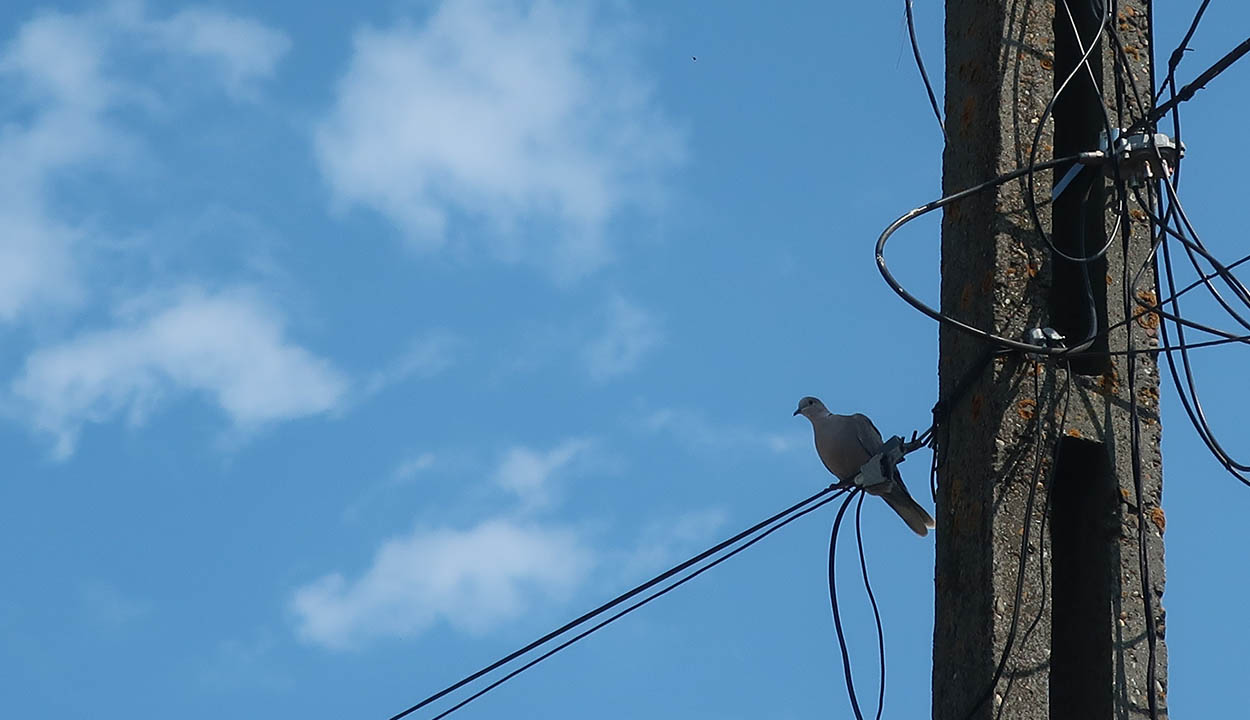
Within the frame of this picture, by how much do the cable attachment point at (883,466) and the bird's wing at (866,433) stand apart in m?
1.33

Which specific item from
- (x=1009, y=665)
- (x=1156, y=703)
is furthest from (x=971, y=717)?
(x=1156, y=703)

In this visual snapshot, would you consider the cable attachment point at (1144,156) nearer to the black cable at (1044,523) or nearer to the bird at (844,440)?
the black cable at (1044,523)

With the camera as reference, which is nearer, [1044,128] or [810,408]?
[1044,128]

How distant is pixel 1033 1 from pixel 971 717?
6.95ft

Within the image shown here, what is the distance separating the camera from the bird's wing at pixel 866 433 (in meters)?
6.88

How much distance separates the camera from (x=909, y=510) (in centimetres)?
602

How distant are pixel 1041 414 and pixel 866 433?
2188 millimetres

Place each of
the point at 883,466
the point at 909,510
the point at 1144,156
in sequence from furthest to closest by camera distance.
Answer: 1. the point at 909,510
2. the point at 883,466
3. the point at 1144,156

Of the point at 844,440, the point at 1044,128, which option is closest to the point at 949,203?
the point at 1044,128

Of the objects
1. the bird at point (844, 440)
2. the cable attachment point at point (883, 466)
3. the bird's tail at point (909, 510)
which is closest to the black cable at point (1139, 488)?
the cable attachment point at point (883, 466)

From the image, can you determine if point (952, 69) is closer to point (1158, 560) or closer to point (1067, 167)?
point (1067, 167)

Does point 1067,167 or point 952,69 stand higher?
point 952,69

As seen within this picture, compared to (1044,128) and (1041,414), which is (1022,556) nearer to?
(1041,414)

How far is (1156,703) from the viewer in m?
4.68
